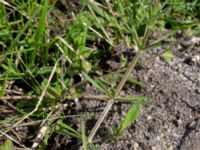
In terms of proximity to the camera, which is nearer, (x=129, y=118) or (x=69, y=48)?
(x=129, y=118)

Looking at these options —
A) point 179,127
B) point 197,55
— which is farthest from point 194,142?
point 197,55

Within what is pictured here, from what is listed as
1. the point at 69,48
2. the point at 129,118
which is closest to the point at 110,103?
the point at 129,118

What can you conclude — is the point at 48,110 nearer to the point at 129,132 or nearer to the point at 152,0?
the point at 129,132

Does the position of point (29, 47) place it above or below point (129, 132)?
above

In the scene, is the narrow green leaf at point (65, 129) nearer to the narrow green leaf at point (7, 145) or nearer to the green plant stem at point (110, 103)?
the green plant stem at point (110, 103)

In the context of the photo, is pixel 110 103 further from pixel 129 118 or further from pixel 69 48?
pixel 69 48

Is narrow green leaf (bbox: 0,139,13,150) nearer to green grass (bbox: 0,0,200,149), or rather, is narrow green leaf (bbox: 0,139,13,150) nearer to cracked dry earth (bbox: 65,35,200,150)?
green grass (bbox: 0,0,200,149)
